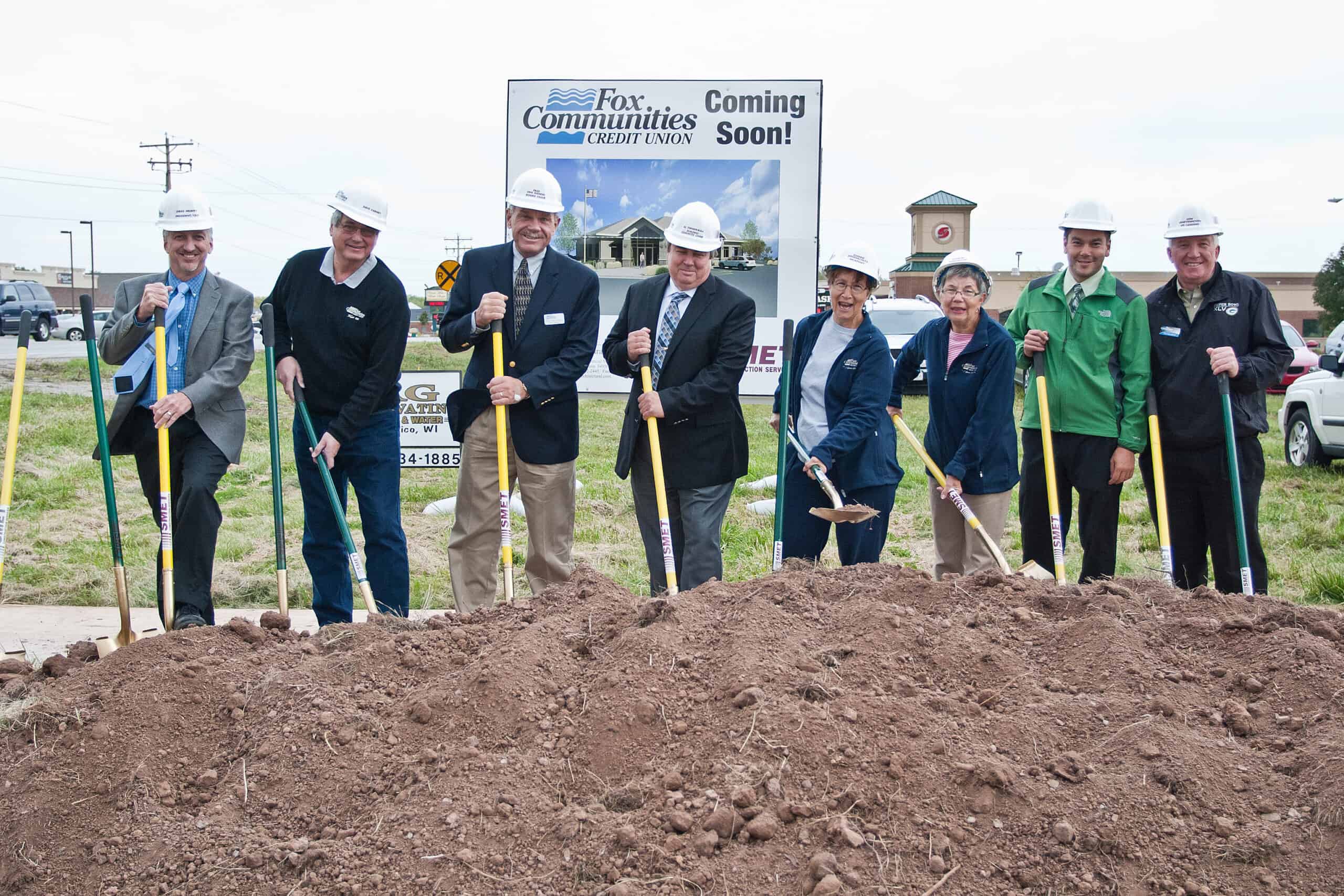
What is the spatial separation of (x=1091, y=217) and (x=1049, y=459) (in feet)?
3.66

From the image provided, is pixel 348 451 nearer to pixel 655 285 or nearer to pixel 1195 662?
pixel 655 285

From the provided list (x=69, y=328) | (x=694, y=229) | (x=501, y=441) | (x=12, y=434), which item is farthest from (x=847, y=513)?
(x=69, y=328)

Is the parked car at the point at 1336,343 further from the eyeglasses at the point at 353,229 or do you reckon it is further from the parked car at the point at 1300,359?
the eyeglasses at the point at 353,229

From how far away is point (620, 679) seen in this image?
3.33 m

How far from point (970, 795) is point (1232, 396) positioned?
306 centimetres

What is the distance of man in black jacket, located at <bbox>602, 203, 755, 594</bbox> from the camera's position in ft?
16.4

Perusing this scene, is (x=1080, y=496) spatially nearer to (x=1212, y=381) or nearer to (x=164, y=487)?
(x=1212, y=381)

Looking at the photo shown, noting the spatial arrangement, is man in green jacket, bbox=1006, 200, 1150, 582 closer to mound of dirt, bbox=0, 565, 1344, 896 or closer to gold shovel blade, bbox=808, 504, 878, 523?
gold shovel blade, bbox=808, 504, 878, 523

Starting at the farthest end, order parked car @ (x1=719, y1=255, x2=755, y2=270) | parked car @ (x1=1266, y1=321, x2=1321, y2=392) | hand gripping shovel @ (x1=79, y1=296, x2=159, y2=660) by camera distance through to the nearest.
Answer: parked car @ (x1=1266, y1=321, x2=1321, y2=392) < parked car @ (x1=719, y1=255, x2=755, y2=270) < hand gripping shovel @ (x1=79, y1=296, x2=159, y2=660)

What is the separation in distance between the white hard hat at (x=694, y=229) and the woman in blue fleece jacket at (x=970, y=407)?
109cm

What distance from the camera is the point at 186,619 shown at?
4.60 meters

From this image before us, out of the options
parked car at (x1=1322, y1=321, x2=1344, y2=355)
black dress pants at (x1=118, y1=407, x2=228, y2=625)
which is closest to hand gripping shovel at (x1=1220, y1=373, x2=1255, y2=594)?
black dress pants at (x1=118, y1=407, x2=228, y2=625)

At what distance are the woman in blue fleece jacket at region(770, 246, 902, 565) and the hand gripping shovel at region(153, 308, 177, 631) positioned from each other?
8.67 ft

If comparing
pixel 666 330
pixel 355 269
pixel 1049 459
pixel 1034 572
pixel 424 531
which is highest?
pixel 355 269
